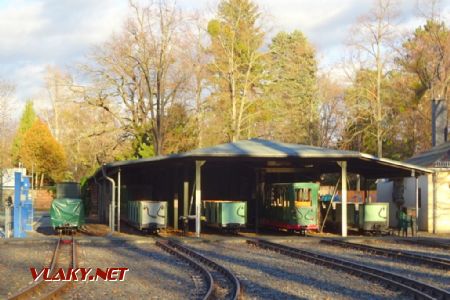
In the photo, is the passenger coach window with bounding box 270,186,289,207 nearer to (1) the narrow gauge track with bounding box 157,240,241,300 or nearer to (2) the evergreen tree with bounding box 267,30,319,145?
(1) the narrow gauge track with bounding box 157,240,241,300

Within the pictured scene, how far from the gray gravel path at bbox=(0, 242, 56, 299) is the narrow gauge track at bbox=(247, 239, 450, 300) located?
23.6 feet

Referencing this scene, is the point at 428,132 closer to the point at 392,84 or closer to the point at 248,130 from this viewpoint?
the point at 392,84

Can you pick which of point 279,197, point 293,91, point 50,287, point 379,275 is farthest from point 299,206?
point 293,91

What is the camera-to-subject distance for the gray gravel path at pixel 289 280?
12.5 meters

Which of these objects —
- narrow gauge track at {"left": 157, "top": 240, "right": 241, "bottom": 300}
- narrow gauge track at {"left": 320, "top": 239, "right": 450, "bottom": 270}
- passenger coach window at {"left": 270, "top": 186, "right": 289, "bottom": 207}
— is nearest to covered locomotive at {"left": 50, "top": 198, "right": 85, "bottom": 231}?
passenger coach window at {"left": 270, "top": 186, "right": 289, "bottom": 207}

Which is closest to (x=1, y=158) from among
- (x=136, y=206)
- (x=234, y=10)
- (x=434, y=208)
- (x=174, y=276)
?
(x=234, y=10)

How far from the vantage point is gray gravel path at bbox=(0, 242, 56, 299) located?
13797 millimetres

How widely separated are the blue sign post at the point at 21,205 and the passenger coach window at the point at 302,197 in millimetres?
11430

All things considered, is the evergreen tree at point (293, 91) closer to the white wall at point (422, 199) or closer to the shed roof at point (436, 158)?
the shed roof at point (436, 158)

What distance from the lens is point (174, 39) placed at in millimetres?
47875

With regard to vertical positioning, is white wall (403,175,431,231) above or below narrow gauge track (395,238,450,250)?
above

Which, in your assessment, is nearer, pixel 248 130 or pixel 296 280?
pixel 296 280

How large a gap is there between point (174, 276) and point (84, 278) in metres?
2.12

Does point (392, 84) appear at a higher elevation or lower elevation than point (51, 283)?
higher
